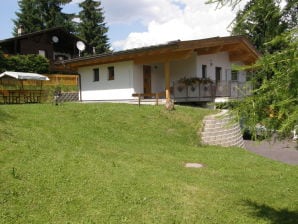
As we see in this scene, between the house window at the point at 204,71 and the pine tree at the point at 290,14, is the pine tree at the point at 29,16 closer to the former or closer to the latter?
the house window at the point at 204,71

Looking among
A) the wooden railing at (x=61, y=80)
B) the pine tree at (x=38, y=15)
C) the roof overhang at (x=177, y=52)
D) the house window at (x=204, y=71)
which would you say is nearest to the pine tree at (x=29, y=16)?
the pine tree at (x=38, y=15)

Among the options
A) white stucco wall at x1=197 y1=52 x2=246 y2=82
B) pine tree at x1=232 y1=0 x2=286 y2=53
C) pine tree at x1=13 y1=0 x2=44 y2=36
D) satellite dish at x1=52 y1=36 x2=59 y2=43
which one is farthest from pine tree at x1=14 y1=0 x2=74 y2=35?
pine tree at x1=232 y1=0 x2=286 y2=53

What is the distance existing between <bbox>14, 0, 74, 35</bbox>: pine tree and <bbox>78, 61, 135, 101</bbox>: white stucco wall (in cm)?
3100

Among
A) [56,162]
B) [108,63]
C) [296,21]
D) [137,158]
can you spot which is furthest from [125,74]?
[296,21]

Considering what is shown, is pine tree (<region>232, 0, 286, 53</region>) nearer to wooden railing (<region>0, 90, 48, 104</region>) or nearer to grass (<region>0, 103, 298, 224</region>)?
grass (<region>0, 103, 298, 224</region>)

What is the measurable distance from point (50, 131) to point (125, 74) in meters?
11.0

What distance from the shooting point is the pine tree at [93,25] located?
2000 inches

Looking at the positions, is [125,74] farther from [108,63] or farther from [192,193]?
[192,193]

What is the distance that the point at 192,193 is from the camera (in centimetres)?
757

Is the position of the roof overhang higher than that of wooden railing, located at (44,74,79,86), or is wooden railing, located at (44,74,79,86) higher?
the roof overhang

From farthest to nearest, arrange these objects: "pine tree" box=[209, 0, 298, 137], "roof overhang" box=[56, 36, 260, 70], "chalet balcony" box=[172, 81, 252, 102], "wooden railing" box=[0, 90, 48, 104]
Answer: "wooden railing" box=[0, 90, 48, 104]
"chalet balcony" box=[172, 81, 252, 102]
"roof overhang" box=[56, 36, 260, 70]
"pine tree" box=[209, 0, 298, 137]

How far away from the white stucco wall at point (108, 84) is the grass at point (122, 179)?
8476 millimetres

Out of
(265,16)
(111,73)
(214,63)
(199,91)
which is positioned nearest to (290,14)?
(265,16)

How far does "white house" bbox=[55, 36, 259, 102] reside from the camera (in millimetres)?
19375
